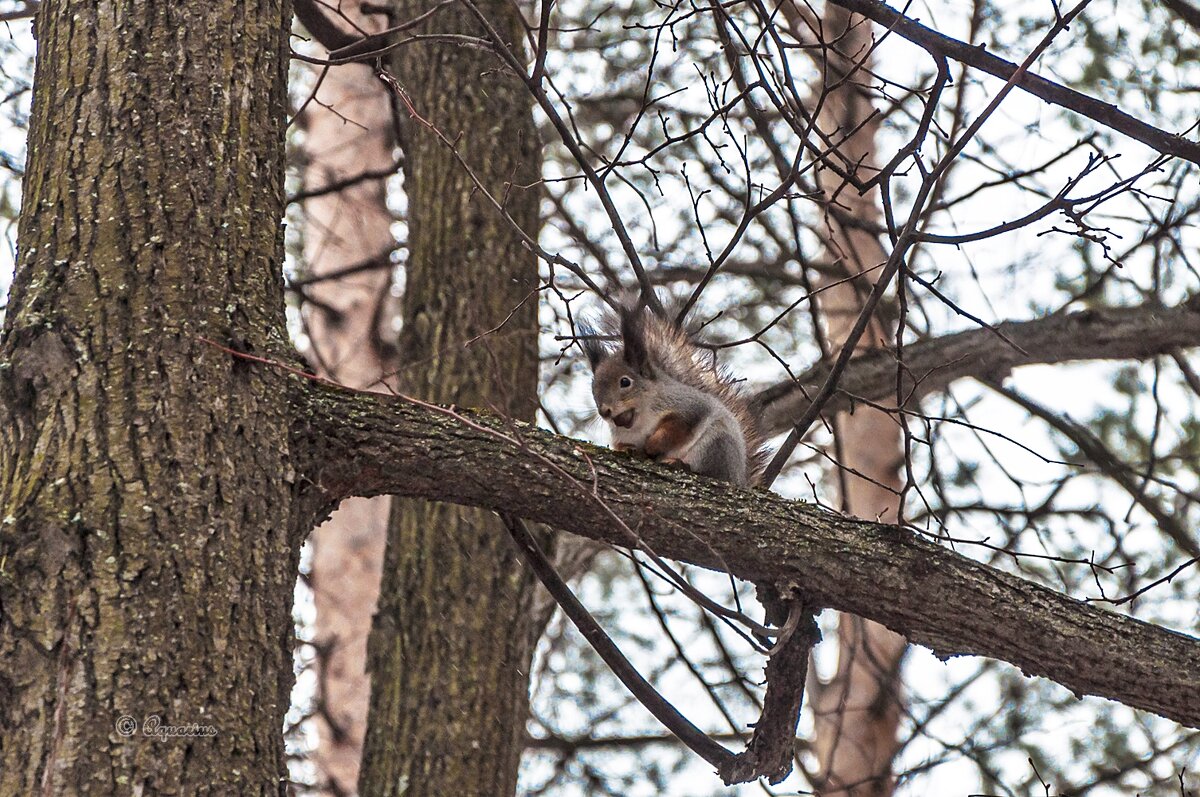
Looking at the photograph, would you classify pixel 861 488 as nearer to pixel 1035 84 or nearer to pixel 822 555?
pixel 1035 84

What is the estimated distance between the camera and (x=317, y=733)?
20.7ft

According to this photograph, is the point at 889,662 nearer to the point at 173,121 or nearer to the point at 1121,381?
the point at 1121,381

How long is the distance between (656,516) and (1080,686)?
89 centimetres

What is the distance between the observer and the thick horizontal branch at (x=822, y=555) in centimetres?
219

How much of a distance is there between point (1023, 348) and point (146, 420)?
3.03 metres

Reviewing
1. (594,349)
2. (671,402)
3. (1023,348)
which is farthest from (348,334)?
(671,402)

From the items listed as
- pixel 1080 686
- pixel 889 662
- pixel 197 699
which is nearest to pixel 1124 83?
pixel 889 662

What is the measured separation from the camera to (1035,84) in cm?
254

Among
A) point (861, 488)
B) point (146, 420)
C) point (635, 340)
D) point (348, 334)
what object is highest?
point (348, 334)

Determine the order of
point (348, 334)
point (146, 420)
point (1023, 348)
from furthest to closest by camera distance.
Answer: point (348, 334) < point (1023, 348) < point (146, 420)

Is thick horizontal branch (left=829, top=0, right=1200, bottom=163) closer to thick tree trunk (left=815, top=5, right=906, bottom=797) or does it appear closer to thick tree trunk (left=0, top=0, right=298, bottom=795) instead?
thick tree trunk (left=0, top=0, right=298, bottom=795)

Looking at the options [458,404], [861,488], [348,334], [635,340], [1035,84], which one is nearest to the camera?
[1035,84]

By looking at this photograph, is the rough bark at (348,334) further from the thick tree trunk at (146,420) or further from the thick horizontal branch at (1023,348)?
the thick tree trunk at (146,420)

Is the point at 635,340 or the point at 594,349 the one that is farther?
the point at 594,349
